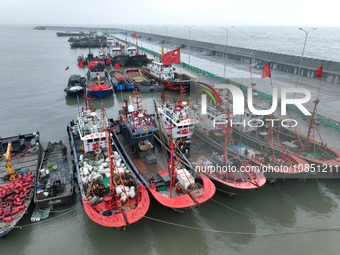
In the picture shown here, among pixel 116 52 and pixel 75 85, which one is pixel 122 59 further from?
pixel 75 85

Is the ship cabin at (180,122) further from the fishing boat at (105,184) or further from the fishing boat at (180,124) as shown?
the fishing boat at (105,184)

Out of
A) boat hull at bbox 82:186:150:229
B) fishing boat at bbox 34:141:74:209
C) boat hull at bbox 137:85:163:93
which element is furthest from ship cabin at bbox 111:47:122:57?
boat hull at bbox 82:186:150:229

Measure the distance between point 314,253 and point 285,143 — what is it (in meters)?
10.6

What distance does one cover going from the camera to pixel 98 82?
45.0 meters

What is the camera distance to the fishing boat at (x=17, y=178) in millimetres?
15891

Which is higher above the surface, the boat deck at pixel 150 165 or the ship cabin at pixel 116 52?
the ship cabin at pixel 116 52

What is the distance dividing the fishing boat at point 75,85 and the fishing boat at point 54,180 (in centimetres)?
2074

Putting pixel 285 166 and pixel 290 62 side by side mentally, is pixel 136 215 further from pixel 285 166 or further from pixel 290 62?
pixel 290 62

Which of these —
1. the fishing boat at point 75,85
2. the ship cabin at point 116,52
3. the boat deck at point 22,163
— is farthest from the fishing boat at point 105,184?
the ship cabin at point 116,52

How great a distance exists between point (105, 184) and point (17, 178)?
26.1 ft

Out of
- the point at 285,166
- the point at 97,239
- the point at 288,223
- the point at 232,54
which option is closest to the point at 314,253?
the point at 288,223

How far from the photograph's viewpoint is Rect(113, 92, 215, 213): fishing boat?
15.8 meters

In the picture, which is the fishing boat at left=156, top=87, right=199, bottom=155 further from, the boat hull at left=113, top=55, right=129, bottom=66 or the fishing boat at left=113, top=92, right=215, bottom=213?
the boat hull at left=113, top=55, right=129, bottom=66

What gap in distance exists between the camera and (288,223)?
17.0m
